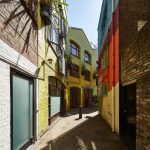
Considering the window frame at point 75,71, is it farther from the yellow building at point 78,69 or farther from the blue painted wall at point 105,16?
the blue painted wall at point 105,16

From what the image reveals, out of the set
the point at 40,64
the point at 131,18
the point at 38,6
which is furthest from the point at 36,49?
the point at 131,18

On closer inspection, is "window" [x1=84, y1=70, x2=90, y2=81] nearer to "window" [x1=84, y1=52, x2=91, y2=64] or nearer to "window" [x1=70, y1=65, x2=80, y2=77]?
"window" [x1=84, y1=52, x2=91, y2=64]

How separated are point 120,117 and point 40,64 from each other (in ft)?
13.6

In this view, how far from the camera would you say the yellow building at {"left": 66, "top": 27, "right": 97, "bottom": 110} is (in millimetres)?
25969

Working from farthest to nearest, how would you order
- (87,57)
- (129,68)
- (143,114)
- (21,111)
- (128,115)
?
(87,57)
(128,115)
(129,68)
(21,111)
(143,114)

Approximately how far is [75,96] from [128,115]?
62.5 ft

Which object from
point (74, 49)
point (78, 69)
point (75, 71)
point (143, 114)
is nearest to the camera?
point (143, 114)

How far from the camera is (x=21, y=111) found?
6719 millimetres

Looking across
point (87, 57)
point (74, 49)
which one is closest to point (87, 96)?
point (87, 57)

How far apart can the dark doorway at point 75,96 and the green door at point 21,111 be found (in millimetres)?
18795

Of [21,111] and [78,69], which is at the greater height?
[78,69]

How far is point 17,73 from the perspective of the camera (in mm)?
6301

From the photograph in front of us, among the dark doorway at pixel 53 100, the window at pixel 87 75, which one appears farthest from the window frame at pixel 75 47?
the dark doorway at pixel 53 100

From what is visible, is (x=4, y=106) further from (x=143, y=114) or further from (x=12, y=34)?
(x=143, y=114)
